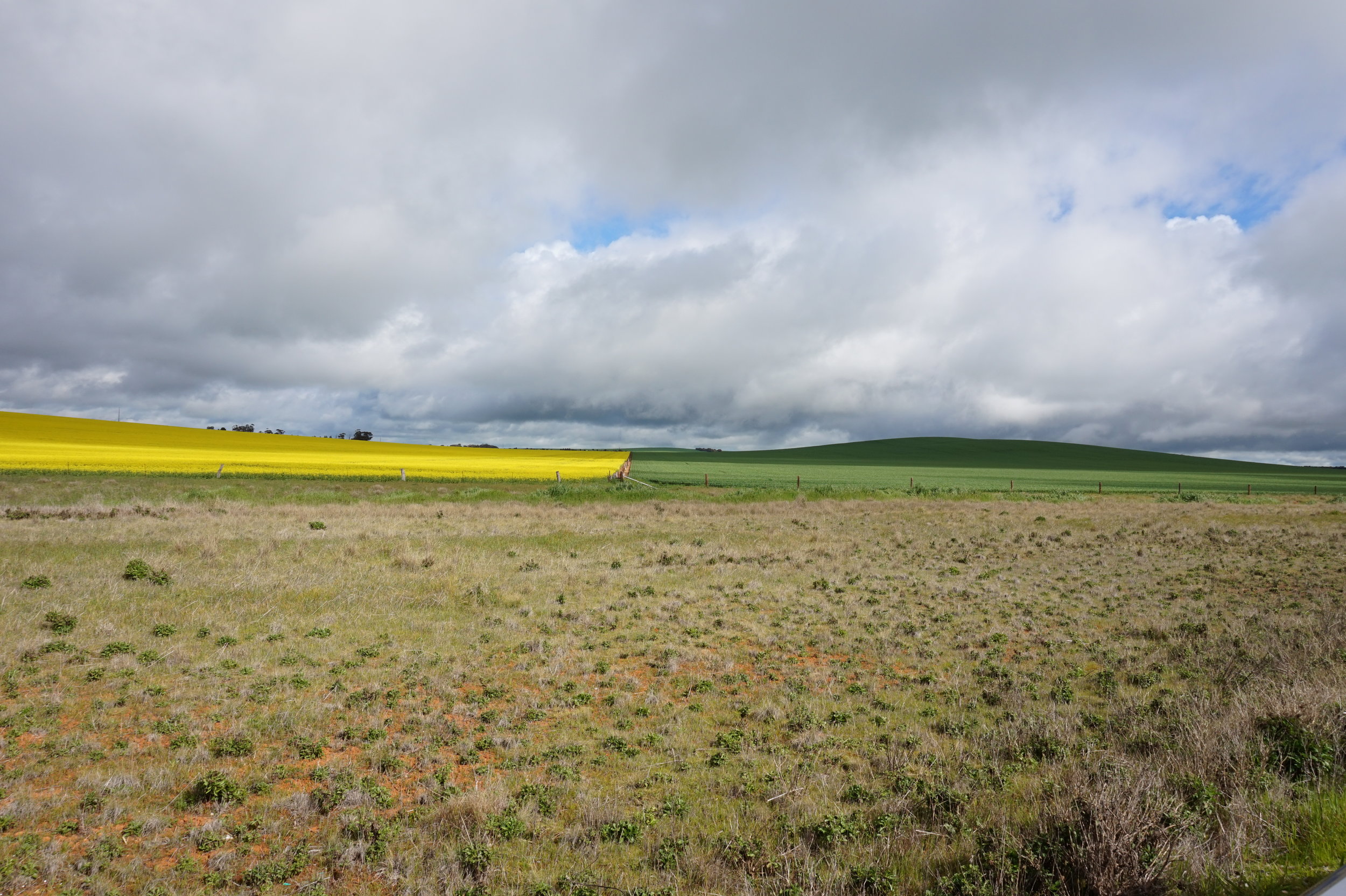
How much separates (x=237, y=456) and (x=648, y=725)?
7026 cm

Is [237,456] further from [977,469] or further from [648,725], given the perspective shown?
[977,469]

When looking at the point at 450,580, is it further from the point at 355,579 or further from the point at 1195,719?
the point at 1195,719

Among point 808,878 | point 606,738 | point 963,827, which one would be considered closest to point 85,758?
point 606,738

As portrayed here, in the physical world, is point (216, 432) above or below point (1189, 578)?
above

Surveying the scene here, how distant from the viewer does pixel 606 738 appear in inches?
408

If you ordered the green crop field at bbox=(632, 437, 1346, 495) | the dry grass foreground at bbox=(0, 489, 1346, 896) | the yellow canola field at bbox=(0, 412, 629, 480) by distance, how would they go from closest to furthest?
the dry grass foreground at bbox=(0, 489, 1346, 896) < the yellow canola field at bbox=(0, 412, 629, 480) < the green crop field at bbox=(632, 437, 1346, 495)

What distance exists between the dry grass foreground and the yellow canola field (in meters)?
34.0

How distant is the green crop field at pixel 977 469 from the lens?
73312mm

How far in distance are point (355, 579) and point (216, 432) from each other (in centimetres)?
9289

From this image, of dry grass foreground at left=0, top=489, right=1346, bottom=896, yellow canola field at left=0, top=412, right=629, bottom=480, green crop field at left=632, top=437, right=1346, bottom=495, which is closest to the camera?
dry grass foreground at left=0, top=489, right=1346, bottom=896

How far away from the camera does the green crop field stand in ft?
241

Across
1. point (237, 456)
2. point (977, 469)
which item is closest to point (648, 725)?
point (237, 456)

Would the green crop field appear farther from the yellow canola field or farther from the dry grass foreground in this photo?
the dry grass foreground

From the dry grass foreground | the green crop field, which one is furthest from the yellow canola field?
the dry grass foreground
